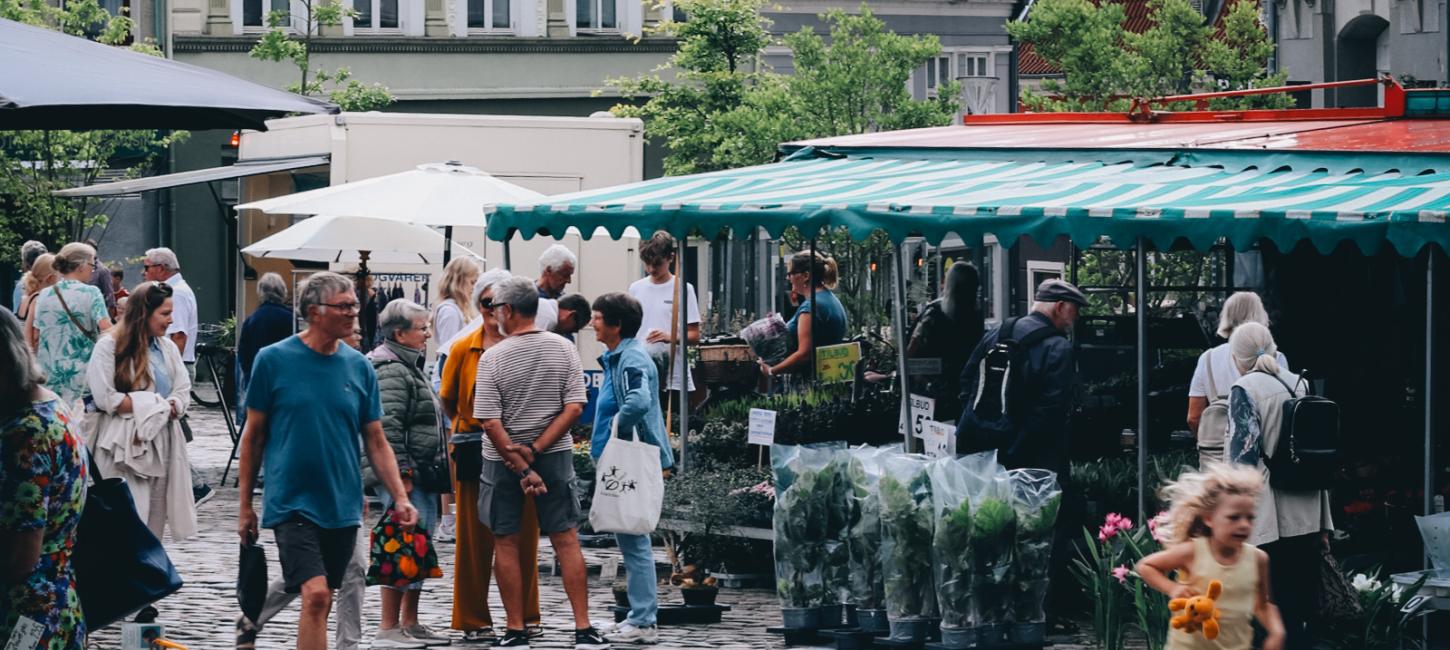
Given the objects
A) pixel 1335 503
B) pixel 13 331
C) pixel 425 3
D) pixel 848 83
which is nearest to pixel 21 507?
pixel 13 331

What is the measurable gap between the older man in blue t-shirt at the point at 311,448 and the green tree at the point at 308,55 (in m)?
19.6

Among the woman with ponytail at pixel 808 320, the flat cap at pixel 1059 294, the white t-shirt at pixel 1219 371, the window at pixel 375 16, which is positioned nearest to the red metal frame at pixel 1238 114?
the woman with ponytail at pixel 808 320

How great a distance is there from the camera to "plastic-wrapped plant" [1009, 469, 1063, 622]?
968 cm

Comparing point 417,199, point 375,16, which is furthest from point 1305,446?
point 375,16

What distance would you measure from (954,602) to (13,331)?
484cm

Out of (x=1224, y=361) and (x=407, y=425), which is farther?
(x=1224, y=361)

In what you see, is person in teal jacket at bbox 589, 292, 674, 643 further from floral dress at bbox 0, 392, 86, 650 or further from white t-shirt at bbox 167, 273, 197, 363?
white t-shirt at bbox 167, 273, 197, 363

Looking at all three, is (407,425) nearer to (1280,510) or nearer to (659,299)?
(1280,510)

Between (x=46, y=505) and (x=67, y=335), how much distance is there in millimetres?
6314

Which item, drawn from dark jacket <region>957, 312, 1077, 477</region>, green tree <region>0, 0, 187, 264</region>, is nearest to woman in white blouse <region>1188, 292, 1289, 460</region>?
dark jacket <region>957, 312, 1077, 477</region>

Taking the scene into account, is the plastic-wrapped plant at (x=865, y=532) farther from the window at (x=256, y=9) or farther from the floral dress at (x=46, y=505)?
the window at (x=256, y=9)

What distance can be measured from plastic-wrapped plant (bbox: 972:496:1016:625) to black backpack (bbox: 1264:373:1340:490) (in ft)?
3.86

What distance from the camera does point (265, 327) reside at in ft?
48.4

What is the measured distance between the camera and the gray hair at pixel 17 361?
596 cm
